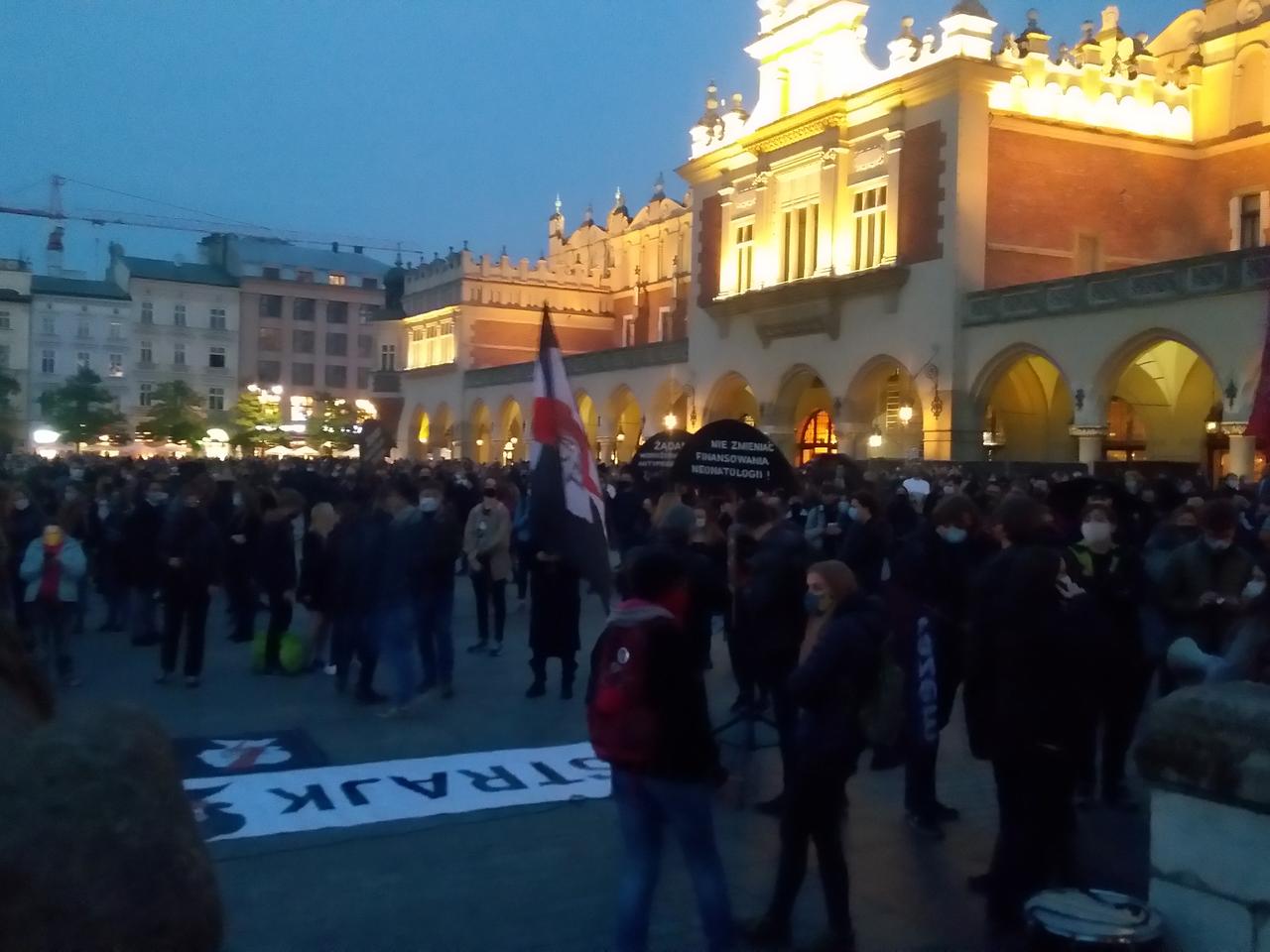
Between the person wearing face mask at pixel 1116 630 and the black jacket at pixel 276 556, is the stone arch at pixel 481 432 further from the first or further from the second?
the person wearing face mask at pixel 1116 630

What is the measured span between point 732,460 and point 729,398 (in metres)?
23.3

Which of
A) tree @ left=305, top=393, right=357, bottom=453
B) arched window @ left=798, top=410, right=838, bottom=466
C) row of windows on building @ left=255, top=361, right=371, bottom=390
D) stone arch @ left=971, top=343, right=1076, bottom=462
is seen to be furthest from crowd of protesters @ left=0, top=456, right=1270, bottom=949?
row of windows on building @ left=255, top=361, right=371, bottom=390

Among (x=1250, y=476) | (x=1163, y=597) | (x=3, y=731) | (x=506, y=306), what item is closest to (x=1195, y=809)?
(x=3, y=731)

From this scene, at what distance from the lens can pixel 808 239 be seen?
30.8 metres

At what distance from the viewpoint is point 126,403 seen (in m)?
74.0

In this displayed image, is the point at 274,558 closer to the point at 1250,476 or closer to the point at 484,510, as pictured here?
the point at 484,510

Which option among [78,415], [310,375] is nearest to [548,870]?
[78,415]

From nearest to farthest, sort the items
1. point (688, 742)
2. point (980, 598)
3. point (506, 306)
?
point (688, 742) < point (980, 598) < point (506, 306)

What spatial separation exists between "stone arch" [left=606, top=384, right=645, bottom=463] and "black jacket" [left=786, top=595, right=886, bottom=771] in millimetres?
32162

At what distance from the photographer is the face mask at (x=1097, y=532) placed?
7258mm

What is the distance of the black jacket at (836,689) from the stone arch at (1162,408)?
23.5 meters

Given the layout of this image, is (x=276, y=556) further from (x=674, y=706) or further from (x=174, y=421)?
(x=174, y=421)

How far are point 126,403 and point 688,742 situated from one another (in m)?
76.5

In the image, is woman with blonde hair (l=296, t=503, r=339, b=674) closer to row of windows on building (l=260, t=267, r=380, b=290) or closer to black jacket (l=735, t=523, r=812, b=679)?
black jacket (l=735, t=523, r=812, b=679)
